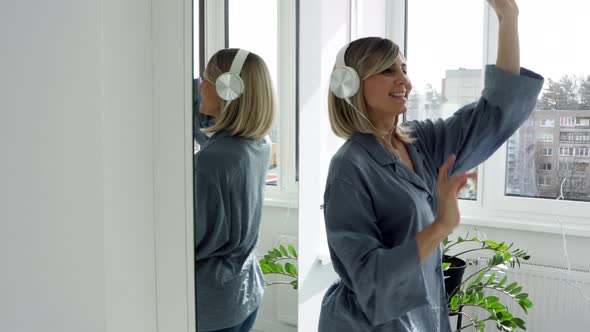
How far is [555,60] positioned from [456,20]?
41 centimetres

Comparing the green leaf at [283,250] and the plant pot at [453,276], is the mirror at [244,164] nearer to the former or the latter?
the green leaf at [283,250]

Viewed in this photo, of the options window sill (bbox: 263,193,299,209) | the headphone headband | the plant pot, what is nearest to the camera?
the headphone headband

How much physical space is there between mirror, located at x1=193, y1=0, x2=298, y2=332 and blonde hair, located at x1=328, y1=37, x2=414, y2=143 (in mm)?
207

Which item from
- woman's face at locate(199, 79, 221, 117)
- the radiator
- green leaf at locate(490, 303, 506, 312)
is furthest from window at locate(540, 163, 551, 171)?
woman's face at locate(199, 79, 221, 117)

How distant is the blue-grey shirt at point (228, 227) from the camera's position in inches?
43.1

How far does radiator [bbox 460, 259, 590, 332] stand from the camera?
1.96 metres

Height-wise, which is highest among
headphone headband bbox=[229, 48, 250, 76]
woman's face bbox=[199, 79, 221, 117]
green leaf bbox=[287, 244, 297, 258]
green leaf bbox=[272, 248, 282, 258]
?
headphone headband bbox=[229, 48, 250, 76]

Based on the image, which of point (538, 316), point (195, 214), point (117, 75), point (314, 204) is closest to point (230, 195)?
point (195, 214)

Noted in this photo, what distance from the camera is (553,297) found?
2.01 meters

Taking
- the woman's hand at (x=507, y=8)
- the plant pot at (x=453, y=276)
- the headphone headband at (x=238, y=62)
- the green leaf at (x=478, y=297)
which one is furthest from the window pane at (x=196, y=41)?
the green leaf at (x=478, y=297)

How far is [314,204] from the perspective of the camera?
1752mm

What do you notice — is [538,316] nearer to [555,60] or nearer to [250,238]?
[555,60]

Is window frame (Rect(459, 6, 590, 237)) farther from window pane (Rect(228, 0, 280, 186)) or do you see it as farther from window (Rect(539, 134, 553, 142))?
window pane (Rect(228, 0, 280, 186))

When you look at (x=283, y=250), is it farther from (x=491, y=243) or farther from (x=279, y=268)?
(x=491, y=243)
